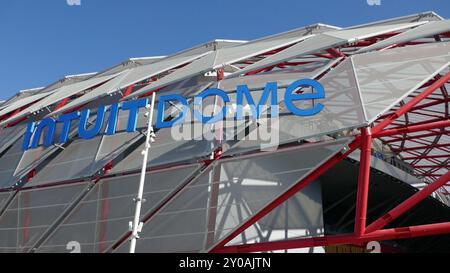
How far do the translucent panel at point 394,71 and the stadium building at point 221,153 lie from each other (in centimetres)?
6

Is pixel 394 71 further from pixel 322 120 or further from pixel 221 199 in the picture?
pixel 221 199

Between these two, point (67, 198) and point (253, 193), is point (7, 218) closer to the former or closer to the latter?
point (67, 198)

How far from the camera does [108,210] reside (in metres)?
18.3

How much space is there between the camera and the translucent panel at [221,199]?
51.5 ft

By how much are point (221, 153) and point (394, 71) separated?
22.9 ft

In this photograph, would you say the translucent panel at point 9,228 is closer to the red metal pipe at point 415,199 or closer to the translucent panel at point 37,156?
the translucent panel at point 37,156

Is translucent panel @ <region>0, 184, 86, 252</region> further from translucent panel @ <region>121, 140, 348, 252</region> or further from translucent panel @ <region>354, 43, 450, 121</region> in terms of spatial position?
translucent panel @ <region>354, 43, 450, 121</region>

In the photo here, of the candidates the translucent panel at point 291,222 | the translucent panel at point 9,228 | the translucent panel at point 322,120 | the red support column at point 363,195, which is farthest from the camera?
the translucent panel at point 9,228

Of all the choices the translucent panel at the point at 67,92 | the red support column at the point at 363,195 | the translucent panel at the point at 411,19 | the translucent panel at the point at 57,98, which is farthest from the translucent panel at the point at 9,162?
the translucent panel at the point at 411,19

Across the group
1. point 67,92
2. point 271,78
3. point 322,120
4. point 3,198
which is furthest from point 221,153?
point 3,198

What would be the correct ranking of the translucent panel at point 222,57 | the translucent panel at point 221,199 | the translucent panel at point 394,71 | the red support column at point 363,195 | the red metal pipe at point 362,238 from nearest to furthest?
the red metal pipe at point 362,238 → the red support column at point 363,195 → the translucent panel at point 394,71 → the translucent panel at point 221,199 → the translucent panel at point 222,57

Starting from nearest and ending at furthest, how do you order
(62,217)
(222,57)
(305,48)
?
(305,48) < (62,217) < (222,57)

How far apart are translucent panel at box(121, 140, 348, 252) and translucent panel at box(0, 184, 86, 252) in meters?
4.17
